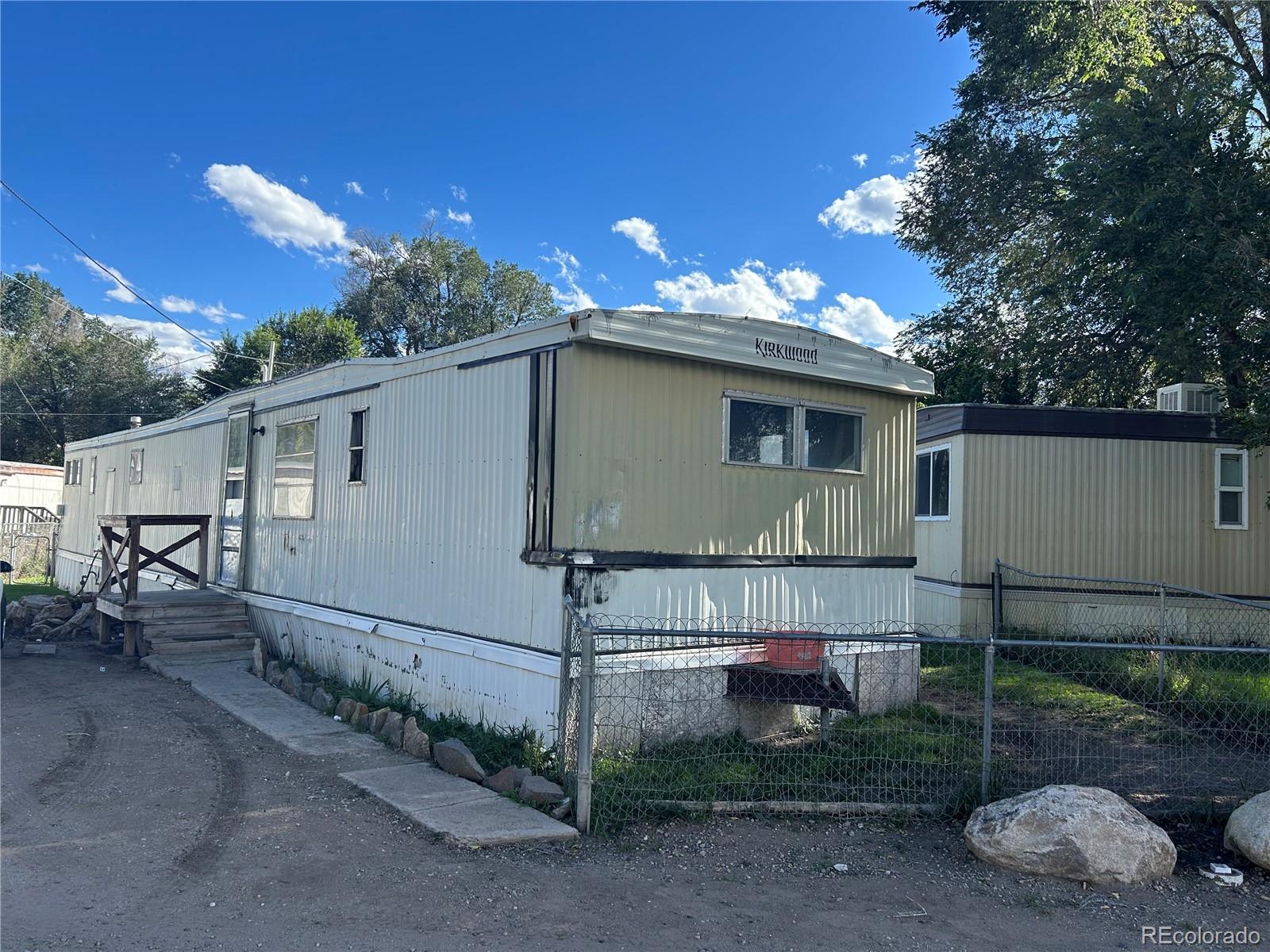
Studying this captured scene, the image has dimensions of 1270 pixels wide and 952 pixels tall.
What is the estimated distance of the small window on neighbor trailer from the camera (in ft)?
29.6

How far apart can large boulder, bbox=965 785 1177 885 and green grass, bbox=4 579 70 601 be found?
15.1m

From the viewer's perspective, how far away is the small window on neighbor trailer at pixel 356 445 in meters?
9.02

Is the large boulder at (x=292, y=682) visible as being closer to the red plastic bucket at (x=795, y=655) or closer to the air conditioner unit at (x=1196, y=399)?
the red plastic bucket at (x=795, y=655)

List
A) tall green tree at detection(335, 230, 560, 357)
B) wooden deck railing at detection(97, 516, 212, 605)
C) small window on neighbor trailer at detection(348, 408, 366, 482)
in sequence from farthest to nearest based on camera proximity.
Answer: tall green tree at detection(335, 230, 560, 357) → wooden deck railing at detection(97, 516, 212, 605) → small window on neighbor trailer at detection(348, 408, 366, 482)

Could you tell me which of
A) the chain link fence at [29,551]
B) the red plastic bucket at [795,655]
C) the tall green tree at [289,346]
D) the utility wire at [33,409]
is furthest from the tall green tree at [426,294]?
the red plastic bucket at [795,655]

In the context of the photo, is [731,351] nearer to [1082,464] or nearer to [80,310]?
[1082,464]

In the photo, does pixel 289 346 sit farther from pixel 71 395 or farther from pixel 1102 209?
pixel 1102 209

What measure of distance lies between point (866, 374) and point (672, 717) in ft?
11.0

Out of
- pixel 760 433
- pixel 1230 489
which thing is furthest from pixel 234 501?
pixel 1230 489

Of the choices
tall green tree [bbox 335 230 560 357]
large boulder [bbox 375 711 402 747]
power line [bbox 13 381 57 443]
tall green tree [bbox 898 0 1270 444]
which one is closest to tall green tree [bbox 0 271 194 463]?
power line [bbox 13 381 57 443]

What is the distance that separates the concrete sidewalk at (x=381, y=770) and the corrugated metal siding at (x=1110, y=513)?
7672 mm

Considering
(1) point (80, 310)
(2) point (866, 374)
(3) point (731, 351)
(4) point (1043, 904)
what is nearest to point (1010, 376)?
(2) point (866, 374)

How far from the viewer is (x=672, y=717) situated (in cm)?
692

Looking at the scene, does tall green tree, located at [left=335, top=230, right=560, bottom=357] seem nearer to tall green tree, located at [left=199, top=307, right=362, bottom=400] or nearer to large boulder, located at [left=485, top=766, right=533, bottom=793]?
tall green tree, located at [left=199, top=307, right=362, bottom=400]
